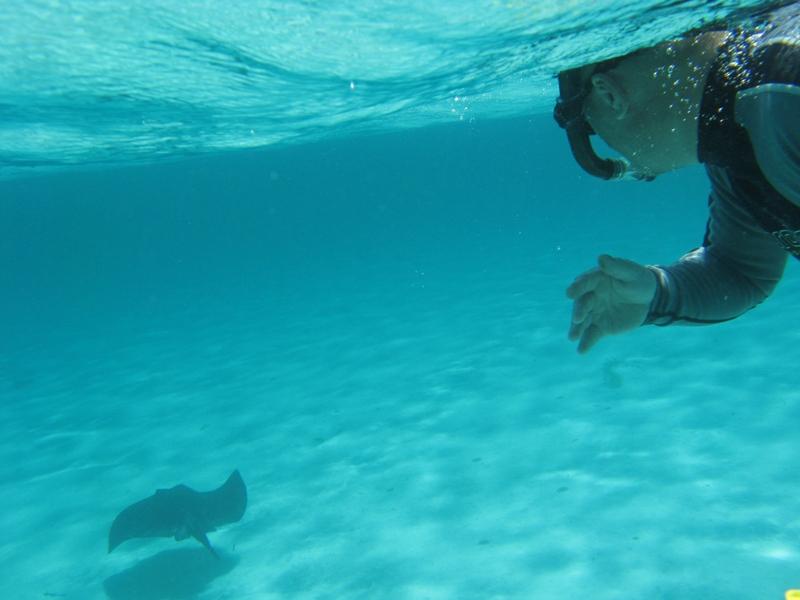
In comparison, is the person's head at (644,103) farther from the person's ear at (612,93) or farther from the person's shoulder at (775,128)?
the person's shoulder at (775,128)

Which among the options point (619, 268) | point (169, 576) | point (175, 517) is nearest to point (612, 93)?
point (619, 268)

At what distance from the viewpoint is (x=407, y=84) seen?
15.1 m

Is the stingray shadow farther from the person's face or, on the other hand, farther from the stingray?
the person's face

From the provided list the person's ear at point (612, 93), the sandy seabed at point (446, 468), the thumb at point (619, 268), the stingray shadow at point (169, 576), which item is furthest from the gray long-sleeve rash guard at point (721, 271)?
the stingray shadow at point (169, 576)

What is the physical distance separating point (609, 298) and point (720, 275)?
689 mm

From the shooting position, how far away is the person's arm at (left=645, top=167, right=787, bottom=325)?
2.81 meters

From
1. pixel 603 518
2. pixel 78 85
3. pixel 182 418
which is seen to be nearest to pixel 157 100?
pixel 78 85

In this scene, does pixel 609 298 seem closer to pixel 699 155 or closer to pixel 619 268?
pixel 619 268

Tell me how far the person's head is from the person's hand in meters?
0.58

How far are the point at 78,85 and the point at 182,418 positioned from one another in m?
7.49

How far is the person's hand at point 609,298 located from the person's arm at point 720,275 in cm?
12

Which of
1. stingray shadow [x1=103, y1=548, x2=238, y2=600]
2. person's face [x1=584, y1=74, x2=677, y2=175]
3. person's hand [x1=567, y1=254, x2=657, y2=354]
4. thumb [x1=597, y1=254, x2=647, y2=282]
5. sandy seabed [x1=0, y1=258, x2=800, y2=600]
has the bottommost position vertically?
stingray shadow [x1=103, y1=548, x2=238, y2=600]

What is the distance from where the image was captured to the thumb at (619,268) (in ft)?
8.51

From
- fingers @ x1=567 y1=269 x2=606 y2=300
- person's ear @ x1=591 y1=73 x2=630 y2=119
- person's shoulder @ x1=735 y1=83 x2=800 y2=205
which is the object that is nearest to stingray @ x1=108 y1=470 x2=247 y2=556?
fingers @ x1=567 y1=269 x2=606 y2=300
